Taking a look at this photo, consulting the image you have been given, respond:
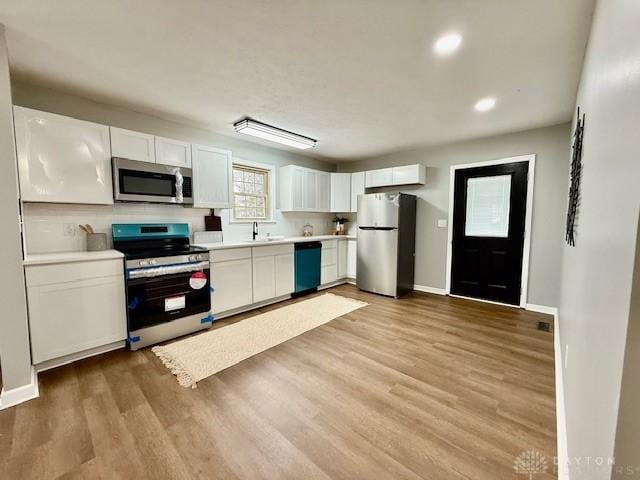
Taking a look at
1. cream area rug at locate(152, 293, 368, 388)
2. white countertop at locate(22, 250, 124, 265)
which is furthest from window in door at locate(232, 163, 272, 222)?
white countertop at locate(22, 250, 124, 265)

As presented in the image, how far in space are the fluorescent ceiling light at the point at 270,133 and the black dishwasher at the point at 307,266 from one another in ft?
5.11

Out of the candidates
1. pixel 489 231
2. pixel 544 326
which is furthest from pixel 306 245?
pixel 544 326

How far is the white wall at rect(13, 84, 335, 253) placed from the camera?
8.55 feet

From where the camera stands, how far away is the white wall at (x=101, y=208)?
2607 millimetres

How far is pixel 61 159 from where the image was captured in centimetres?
252

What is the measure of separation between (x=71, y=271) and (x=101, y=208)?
0.89 meters

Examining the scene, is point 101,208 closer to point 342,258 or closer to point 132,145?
point 132,145

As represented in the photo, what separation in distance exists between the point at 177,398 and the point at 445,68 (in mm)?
3303

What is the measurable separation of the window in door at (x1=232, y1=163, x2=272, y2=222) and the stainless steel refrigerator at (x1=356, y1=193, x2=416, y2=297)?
164 centimetres

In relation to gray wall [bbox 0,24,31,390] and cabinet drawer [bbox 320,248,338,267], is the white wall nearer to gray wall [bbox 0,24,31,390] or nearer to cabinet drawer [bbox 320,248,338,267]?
gray wall [bbox 0,24,31,390]

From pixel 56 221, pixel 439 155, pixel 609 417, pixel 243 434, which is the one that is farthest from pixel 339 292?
pixel 609 417

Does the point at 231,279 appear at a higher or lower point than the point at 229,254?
lower

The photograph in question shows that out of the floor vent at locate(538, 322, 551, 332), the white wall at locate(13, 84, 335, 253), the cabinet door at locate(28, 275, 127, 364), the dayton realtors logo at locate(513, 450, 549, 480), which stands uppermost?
the white wall at locate(13, 84, 335, 253)

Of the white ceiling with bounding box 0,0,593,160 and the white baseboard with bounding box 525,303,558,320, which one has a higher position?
the white ceiling with bounding box 0,0,593,160
